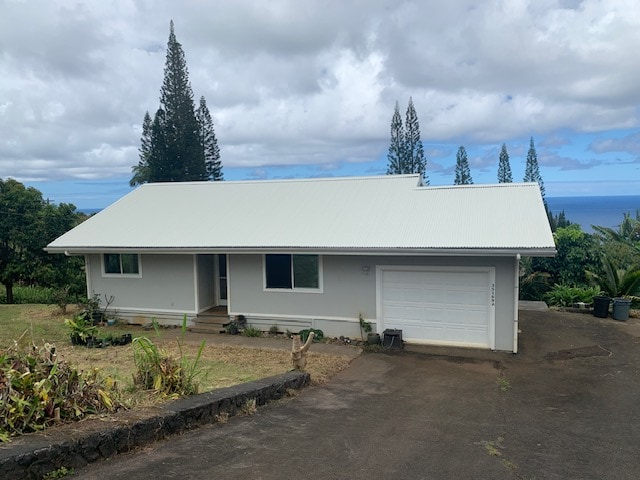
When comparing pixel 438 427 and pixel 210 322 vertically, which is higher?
pixel 438 427

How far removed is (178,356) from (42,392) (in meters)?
6.16

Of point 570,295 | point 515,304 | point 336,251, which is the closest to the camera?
point 515,304

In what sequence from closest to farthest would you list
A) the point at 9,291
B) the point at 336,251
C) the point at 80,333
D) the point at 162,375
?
1. the point at 162,375
2. the point at 80,333
3. the point at 336,251
4. the point at 9,291

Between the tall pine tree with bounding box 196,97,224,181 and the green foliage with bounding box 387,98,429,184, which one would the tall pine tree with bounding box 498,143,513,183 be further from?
the tall pine tree with bounding box 196,97,224,181

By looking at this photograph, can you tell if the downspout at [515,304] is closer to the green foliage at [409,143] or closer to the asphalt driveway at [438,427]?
the asphalt driveway at [438,427]

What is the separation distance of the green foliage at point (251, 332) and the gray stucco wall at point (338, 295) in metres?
0.35

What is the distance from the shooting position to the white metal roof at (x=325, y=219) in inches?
465

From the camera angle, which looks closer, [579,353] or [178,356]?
[178,356]

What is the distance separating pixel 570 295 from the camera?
16.7m

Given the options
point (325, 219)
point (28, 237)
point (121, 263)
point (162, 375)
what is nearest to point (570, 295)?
point (325, 219)

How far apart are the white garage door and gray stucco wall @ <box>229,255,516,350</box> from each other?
18cm

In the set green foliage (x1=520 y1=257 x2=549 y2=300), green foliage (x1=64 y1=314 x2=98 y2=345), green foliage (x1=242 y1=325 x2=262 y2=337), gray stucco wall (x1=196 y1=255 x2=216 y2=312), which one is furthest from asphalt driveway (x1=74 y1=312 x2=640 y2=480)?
green foliage (x1=520 y1=257 x2=549 y2=300)

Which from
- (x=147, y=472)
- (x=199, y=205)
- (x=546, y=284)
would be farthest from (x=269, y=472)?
(x=546, y=284)

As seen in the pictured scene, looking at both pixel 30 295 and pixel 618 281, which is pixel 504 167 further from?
pixel 30 295
